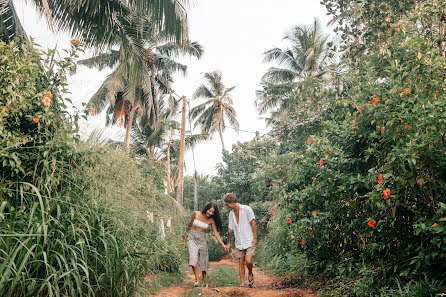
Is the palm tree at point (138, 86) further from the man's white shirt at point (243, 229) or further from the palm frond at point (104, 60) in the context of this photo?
the man's white shirt at point (243, 229)

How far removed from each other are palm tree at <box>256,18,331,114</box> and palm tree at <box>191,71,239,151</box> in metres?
8.41

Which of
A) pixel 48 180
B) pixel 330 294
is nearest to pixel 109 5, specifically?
pixel 48 180

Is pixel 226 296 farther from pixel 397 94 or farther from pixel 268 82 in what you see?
pixel 268 82

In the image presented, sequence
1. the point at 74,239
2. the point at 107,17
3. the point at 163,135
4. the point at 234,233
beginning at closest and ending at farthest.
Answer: the point at 74,239 < the point at 234,233 < the point at 107,17 < the point at 163,135

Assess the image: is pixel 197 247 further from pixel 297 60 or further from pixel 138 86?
pixel 297 60

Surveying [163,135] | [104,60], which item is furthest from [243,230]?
[163,135]

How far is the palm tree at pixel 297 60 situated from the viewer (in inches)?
846

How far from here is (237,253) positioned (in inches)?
278

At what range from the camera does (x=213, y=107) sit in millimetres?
33094

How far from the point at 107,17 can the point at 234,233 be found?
5509 millimetres

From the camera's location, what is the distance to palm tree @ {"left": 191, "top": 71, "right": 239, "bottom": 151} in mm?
32812

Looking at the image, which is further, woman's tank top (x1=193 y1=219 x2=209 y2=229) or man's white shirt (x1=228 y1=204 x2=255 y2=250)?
woman's tank top (x1=193 y1=219 x2=209 y2=229)

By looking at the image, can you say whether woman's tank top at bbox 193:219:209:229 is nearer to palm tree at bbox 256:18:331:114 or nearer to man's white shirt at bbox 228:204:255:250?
man's white shirt at bbox 228:204:255:250

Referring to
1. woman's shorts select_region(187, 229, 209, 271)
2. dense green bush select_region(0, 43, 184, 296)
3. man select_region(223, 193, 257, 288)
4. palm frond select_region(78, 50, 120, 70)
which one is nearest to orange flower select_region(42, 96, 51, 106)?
dense green bush select_region(0, 43, 184, 296)
